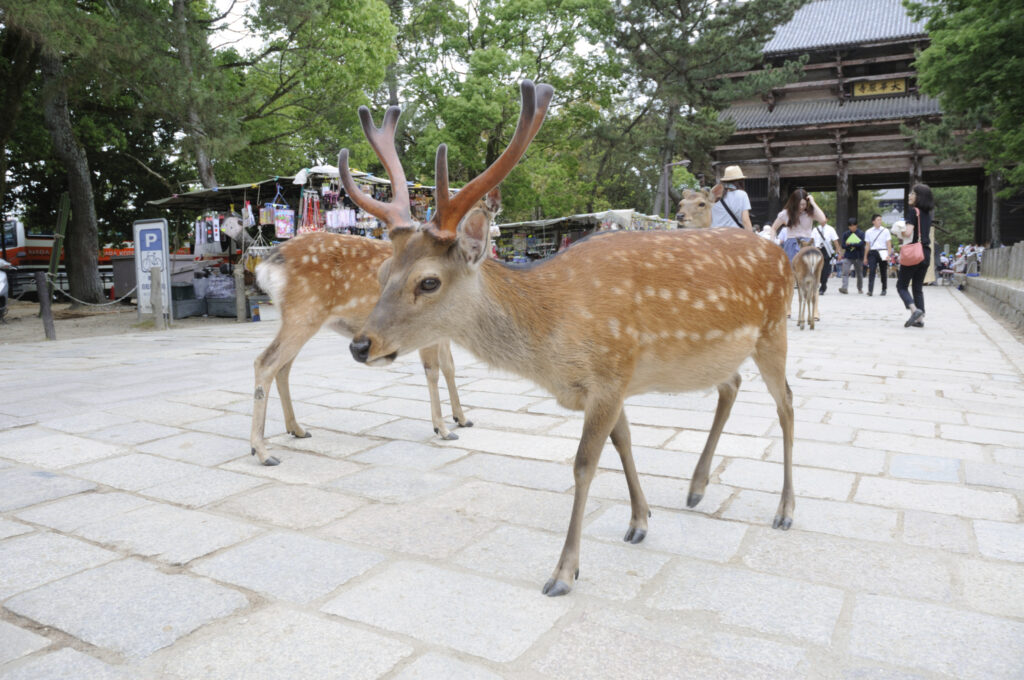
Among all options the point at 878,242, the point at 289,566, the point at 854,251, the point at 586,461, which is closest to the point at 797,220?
the point at 878,242

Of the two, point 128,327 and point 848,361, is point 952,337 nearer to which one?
point 848,361

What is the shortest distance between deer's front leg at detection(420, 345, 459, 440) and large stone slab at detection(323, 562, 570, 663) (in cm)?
174

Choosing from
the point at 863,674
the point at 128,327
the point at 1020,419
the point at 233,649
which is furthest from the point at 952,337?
the point at 128,327

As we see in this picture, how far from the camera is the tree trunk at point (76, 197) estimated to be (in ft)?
45.3

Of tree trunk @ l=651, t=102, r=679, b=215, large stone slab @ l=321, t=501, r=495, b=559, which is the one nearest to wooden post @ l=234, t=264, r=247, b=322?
large stone slab @ l=321, t=501, r=495, b=559

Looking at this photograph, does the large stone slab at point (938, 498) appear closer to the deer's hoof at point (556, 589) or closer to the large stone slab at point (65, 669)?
the deer's hoof at point (556, 589)

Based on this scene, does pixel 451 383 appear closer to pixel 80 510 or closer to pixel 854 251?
pixel 80 510

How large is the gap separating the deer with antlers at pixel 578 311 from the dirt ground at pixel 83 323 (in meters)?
9.62

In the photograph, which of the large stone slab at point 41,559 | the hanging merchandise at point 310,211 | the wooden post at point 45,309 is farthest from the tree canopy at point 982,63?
the wooden post at point 45,309

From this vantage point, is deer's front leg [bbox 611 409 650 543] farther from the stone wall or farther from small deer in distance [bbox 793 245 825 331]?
the stone wall

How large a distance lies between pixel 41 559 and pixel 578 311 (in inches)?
81.6

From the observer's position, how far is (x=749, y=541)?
8.57ft

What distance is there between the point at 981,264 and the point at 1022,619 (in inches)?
907

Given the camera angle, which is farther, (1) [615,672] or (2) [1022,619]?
(2) [1022,619]
